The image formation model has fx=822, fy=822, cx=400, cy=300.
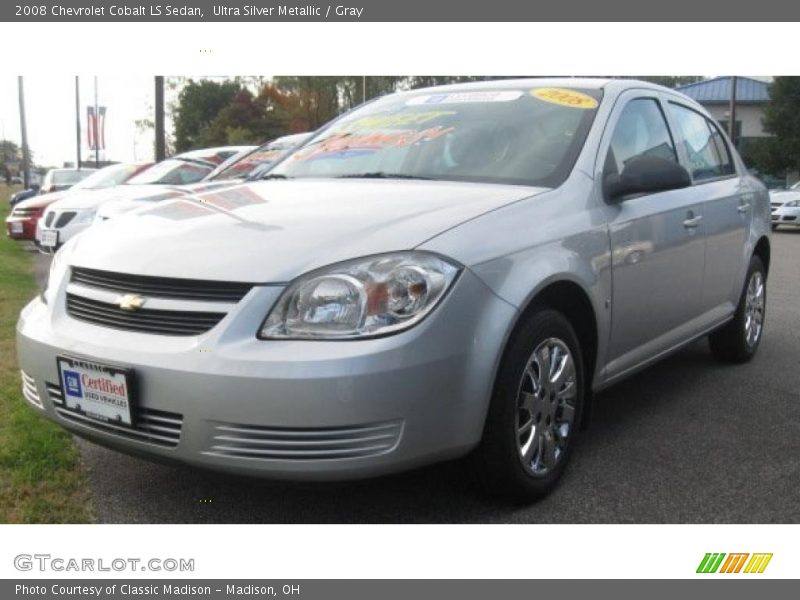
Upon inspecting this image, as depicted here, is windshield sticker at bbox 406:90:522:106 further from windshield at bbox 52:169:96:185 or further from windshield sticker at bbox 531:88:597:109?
windshield at bbox 52:169:96:185

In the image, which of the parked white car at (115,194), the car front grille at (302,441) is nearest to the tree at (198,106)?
the parked white car at (115,194)

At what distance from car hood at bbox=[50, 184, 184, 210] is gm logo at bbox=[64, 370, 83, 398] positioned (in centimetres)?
634

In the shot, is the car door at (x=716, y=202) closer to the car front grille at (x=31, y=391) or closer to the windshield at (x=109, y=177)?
the car front grille at (x=31, y=391)

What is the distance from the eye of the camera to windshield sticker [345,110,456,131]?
3816 mm

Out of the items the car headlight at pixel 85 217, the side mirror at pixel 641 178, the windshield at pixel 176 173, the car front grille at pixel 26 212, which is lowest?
the car front grille at pixel 26 212

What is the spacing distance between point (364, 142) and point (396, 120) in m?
0.21

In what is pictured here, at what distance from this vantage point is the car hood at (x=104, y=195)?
A: 900cm

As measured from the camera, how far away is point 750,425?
3939 mm

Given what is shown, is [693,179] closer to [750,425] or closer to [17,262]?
[750,425]

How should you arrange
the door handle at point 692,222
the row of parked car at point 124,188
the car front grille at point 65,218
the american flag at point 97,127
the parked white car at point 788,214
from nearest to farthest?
1. the door handle at point 692,222
2. the row of parked car at point 124,188
3. the car front grille at point 65,218
4. the parked white car at point 788,214
5. the american flag at point 97,127

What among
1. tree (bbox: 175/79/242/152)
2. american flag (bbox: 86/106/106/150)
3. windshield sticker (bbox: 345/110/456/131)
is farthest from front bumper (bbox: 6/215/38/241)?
tree (bbox: 175/79/242/152)

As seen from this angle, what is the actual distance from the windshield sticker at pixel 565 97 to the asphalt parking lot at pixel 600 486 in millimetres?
1490

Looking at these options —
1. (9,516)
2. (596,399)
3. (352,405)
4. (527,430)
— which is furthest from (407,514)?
(596,399)

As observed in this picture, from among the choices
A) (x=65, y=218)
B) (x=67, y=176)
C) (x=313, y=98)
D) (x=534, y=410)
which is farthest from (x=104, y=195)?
(x=313, y=98)
